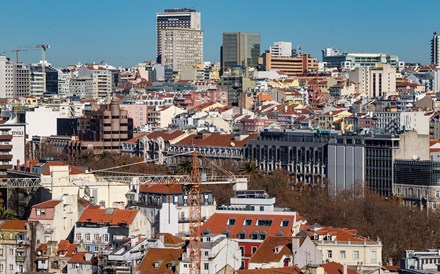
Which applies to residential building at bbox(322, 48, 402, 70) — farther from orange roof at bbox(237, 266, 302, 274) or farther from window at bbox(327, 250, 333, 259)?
orange roof at bbox(237, 266, 302, 274)

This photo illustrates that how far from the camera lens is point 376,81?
150 meters

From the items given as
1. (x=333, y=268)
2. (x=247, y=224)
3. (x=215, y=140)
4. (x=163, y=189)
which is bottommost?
(x=333, y=268)

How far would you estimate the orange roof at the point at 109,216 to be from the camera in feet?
155

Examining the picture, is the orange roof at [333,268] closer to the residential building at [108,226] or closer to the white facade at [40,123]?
the residential building at [108,226]

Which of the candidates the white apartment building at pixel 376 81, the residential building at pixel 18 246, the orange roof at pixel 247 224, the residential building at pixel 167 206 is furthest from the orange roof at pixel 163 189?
the white apartment building at pixel 376 81

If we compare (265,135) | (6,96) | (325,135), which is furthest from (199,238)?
(6,96)

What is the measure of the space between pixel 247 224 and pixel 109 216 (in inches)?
166

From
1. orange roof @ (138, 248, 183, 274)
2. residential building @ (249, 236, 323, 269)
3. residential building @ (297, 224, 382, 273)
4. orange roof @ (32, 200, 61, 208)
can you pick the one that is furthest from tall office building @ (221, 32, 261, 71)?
orange roof @ (138, 248, 183, 274)

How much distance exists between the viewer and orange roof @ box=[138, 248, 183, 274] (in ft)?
129

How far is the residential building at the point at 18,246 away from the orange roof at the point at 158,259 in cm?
538

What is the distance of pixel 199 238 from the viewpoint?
4225 centimetres

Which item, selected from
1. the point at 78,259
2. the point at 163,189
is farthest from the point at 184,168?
the point at 78,259

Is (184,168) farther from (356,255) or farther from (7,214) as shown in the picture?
(356,255)

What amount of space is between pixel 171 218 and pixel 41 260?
21.7 ft
